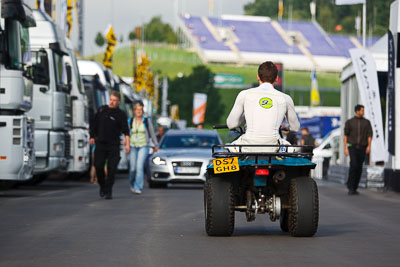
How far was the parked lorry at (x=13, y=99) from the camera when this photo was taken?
688 inches

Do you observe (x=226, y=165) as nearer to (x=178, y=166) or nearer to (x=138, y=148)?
(x=138, y=148)

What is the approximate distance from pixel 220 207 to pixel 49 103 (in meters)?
12.2

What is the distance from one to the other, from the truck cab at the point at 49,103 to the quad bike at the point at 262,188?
11427 mm

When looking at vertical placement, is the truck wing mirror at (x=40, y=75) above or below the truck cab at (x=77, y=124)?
above

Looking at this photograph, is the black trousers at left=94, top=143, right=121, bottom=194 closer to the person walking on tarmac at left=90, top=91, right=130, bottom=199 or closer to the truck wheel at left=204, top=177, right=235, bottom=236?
the person walking on tarmac at left=90, top=91, right=130, bottom=199

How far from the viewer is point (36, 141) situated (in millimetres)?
21844

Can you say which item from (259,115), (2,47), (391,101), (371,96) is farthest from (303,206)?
(371,96)

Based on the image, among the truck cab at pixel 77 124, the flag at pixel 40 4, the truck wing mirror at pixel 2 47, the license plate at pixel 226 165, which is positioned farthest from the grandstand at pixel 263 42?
the license plate at pixel 226 165

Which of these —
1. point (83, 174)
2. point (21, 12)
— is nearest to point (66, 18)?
point (83, 174)

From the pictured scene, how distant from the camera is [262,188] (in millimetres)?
10516

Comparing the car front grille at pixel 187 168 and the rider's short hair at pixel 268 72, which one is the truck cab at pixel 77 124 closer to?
the car front grille at pixel 187 168

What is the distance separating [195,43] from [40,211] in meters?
135

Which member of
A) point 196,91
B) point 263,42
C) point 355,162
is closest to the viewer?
point 355,162

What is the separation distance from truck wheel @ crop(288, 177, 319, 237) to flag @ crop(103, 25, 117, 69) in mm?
40912
